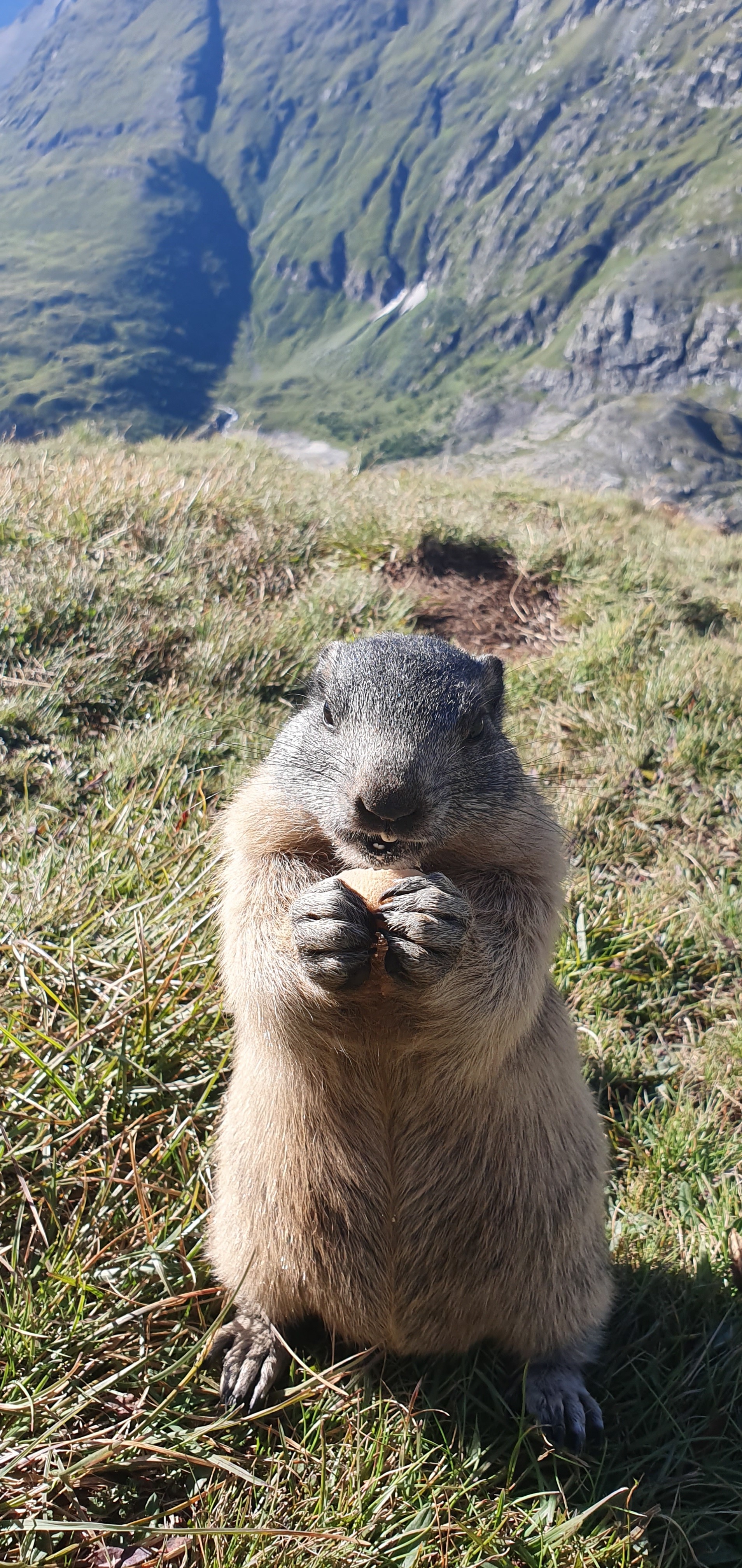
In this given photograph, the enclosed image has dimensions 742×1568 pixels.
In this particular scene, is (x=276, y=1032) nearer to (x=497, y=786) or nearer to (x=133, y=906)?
(x=497, y=786)

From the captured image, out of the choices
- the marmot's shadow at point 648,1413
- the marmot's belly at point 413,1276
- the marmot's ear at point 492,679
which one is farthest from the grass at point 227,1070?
the marmot's ear at point 492,679

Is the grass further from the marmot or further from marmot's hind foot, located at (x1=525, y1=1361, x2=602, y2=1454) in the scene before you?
the marmot

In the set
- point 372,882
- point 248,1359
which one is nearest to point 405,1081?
point 372,882

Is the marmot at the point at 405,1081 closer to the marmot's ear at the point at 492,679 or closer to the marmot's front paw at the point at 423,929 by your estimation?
the marmot's front paw at the point at 423,929

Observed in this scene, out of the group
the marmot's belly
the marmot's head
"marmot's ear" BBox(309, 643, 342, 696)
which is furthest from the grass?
the marmot's head

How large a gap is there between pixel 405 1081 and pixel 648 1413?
129cm

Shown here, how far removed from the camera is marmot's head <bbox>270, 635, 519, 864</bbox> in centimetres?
229

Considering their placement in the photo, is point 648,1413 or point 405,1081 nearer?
point 405,1081

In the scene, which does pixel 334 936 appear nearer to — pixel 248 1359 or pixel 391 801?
pixel 391 801

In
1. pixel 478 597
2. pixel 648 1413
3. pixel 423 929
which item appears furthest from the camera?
pixel 478 597

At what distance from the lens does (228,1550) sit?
2.02m

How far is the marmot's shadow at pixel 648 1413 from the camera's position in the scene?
2395 millimetres

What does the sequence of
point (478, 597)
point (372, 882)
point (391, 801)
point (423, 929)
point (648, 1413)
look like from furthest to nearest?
point (478, 597), point (648, 1413), point (372, 882), point (391, 801), point (423, 929)

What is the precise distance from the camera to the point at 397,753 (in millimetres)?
2289
